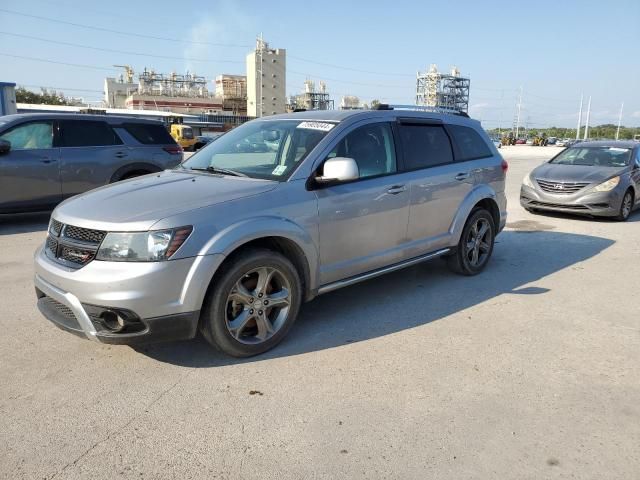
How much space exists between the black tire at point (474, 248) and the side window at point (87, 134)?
6.27 metres

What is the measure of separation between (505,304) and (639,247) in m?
3.86

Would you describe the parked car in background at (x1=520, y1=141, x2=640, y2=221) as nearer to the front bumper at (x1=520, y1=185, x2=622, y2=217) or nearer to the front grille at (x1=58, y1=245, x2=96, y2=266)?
the front bumper at (x1=520, y1=185, x2=622, y2=217)

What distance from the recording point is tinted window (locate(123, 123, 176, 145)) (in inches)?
358

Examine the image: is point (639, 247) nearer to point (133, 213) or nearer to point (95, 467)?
point (133, 213)

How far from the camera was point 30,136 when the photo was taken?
8.09 m

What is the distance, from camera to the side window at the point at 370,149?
14.1 ft

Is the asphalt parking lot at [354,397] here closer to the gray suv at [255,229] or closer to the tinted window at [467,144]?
the gray suv at [255,229]

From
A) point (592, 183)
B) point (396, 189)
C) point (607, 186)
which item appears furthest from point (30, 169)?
point (607, 186)

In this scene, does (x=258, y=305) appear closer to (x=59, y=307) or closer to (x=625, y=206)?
(x=59, y=307)

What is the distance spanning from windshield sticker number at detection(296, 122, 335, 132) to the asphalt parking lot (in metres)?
1.62

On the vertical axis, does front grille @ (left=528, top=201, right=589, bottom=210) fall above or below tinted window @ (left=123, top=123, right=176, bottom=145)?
below

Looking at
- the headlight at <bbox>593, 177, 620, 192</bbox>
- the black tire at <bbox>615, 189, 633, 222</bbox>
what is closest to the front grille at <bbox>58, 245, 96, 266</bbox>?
the headlight at <bbox>593, 177, 620, 192</bbox>

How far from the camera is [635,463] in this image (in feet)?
8.41

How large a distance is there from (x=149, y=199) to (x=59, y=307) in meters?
0.93
